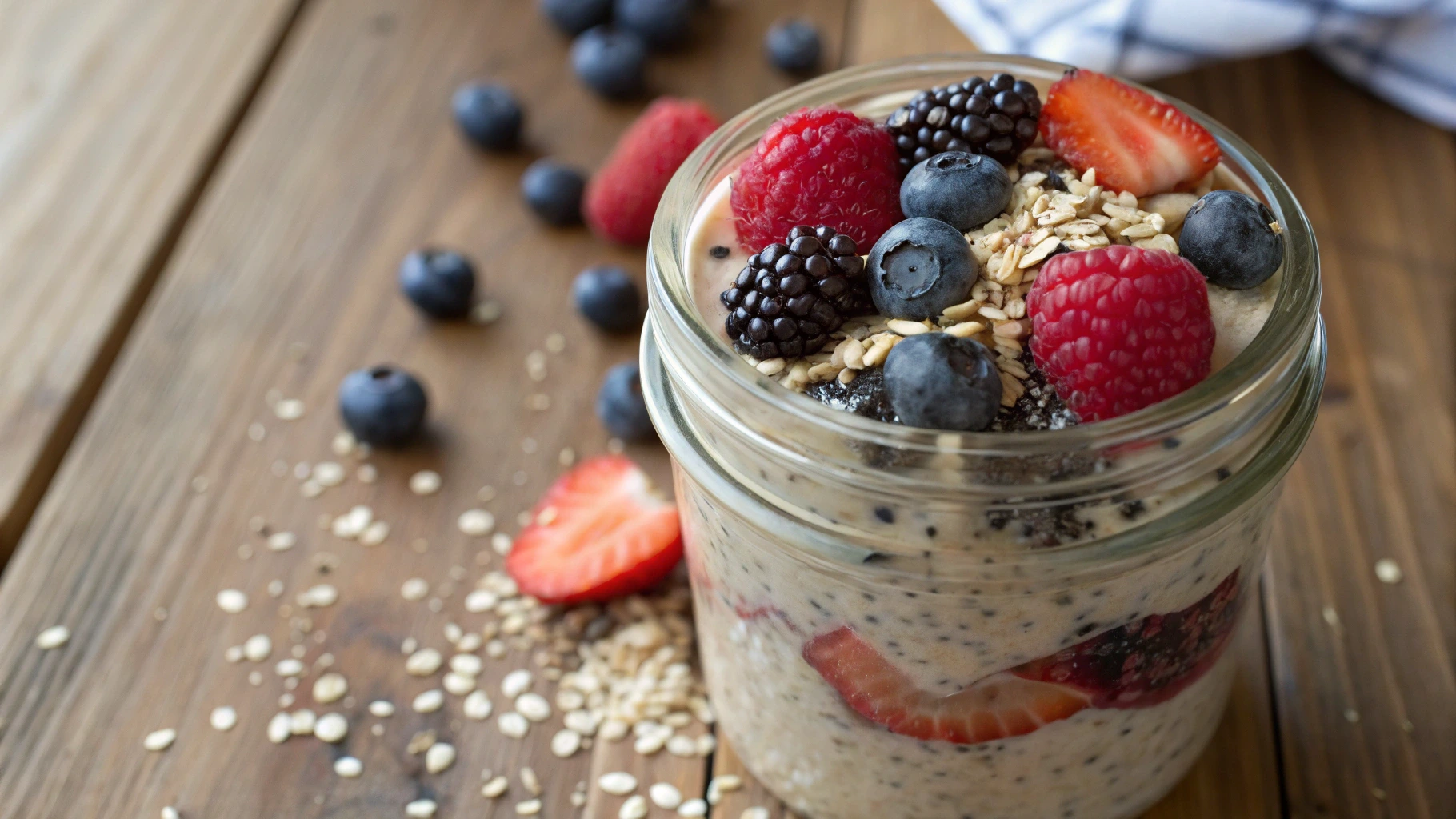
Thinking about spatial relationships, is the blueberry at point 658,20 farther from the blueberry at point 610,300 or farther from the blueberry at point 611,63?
the blueberry at point 610,300

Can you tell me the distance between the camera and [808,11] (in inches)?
70.6

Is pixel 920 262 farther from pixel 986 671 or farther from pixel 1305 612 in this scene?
pixel 1305 612

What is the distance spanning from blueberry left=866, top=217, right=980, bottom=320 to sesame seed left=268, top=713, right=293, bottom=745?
69cm

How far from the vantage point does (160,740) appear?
43.8 inches

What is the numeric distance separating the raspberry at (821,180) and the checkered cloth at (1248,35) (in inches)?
29.4

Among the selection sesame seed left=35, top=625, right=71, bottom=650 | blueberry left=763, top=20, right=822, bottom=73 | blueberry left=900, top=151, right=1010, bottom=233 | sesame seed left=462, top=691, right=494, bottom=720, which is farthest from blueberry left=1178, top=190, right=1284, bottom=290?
sesame seed left=35, top=625, right=71, bottom=650

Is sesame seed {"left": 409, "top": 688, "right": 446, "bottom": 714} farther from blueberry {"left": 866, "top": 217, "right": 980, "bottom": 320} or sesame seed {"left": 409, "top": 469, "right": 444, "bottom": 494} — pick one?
blueberry {"left": 866, "top": 217, "right": 980, "bottom": 320}

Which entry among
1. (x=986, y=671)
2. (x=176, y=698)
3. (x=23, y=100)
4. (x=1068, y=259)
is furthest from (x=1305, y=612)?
(x=23, y=100)

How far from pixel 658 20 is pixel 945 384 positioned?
3.76ft

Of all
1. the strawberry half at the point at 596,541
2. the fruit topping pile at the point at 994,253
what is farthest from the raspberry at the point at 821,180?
the strawberry half at the point at 596,541

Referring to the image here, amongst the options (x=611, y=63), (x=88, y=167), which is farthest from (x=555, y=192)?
(x=88, y=167)

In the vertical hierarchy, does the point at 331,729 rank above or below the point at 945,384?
below

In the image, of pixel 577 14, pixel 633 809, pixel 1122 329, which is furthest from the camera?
pixel 577 14

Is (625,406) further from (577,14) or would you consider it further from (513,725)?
(577,14)
